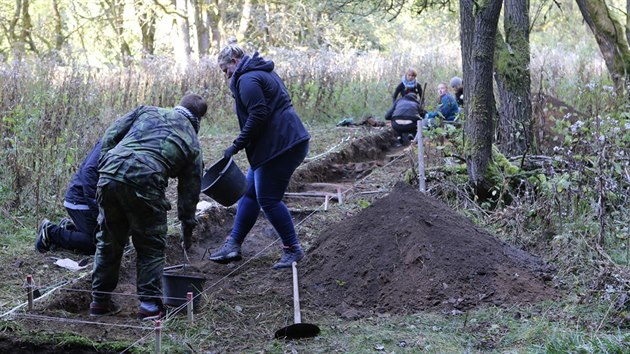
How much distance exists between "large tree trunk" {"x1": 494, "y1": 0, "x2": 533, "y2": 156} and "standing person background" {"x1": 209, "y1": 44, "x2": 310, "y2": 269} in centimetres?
391

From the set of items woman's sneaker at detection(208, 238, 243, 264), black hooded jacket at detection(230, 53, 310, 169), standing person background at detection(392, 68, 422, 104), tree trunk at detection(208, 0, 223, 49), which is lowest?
woman's sneaker at detection(208, 238, 243, 264)

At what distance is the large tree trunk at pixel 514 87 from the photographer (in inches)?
382

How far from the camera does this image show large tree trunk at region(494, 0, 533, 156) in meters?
9.71

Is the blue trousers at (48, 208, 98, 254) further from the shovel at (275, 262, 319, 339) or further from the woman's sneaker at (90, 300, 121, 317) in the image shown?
the shovel at (275, 262, 319, 339)

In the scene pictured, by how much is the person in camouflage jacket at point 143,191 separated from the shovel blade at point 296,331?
3.17ft

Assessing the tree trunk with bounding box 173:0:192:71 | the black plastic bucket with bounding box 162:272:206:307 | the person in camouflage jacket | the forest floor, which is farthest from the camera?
the tree trunk with bounding box 173:0:192:71

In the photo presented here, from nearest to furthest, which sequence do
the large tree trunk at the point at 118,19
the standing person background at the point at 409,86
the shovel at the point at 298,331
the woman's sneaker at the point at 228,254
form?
1. the shovel at the point at 298,331
2. the woman's sneaker at the point at 228,254
3. the standing person background at the point at 409,86
4. the large tree trunk at the point at 118,19

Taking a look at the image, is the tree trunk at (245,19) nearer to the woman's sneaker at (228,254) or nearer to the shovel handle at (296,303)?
the woman's sneaker at (228,254)

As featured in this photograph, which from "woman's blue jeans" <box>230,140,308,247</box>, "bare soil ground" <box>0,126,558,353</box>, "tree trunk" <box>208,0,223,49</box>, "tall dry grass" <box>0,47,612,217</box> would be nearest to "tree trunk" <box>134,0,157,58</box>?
"tree trunk" <box>208,0,223,49</box>

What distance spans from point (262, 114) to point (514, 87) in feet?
15.7

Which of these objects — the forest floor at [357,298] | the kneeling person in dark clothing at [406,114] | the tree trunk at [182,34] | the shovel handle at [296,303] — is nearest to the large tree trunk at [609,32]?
the kneeling person in dark clothing at [406,114]

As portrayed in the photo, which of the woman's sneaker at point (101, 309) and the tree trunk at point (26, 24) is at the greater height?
the tree trunk at point (26, 24)

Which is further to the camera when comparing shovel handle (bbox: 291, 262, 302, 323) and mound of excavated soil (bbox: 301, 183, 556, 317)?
mound of excavated soil (bbox: 301, 183, 556, 317)

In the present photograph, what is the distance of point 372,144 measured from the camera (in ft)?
48.5
